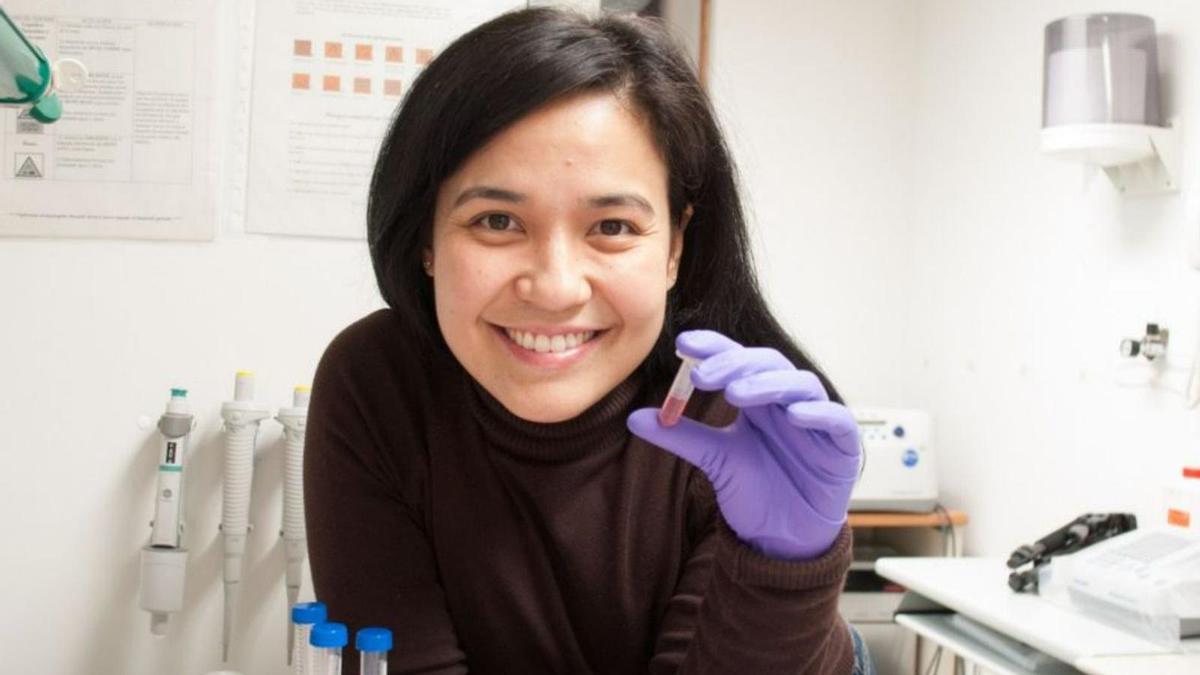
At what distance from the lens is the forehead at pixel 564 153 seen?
0.92m

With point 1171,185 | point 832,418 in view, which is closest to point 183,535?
point 832,418

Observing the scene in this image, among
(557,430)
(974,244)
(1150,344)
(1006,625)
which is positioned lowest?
(1006,625)

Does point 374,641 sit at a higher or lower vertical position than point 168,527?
higher

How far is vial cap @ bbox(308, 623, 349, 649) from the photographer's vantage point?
854 mm

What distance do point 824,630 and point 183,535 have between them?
1844 mm

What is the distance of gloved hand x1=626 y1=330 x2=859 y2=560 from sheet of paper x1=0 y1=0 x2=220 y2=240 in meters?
1.86

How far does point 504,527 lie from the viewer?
1111 millimetres

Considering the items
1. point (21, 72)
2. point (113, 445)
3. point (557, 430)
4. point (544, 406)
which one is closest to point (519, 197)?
point (544, 406)

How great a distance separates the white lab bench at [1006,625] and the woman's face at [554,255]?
105cm

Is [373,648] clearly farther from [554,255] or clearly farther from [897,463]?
[897,463]

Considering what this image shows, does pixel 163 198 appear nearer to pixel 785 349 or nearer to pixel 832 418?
pixel 785 349

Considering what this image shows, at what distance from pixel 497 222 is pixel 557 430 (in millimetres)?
250

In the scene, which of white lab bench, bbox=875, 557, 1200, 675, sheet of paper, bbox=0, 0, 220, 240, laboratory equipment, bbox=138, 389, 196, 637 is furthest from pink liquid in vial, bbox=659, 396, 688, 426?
sheet of paper, bbox=0, 0, 220, 240

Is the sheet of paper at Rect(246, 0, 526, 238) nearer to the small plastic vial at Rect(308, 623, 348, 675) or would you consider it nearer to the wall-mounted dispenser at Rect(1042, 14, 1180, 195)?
A: the wall-mounted dispenser at Rect(1042, 14, 1180, 195)
